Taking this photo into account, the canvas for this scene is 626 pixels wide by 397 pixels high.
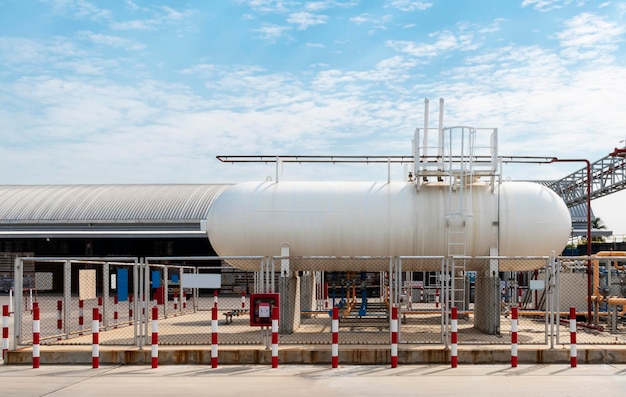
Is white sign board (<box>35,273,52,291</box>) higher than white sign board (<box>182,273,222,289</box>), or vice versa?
white sign board (<box>182,273,222,289</box>)

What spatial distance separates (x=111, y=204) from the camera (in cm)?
4522

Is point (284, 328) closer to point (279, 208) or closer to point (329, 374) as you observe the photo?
point (279, 208)

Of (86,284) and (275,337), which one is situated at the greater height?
(86,284)

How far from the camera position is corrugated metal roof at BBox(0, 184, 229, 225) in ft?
143

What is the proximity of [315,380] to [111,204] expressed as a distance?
3619 cm

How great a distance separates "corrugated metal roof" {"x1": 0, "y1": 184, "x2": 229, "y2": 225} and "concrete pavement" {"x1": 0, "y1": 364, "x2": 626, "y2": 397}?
98.7 feet

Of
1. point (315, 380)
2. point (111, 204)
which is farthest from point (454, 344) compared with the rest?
point (111, 204)

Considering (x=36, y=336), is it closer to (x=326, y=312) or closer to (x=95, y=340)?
(x=95, y=340)

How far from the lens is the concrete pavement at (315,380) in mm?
10531

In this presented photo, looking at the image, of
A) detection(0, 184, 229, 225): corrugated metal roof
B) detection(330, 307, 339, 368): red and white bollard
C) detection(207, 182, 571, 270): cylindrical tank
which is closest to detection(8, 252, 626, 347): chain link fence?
detection(207, 182, 571, 270): cylindrical tank

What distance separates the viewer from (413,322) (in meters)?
20.2

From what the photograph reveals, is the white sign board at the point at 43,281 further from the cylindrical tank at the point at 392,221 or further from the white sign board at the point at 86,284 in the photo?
the cylindrical tank at the point at 392,221

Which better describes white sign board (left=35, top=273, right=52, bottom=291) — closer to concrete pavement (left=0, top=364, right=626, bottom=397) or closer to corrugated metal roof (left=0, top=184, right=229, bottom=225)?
concrete pavement (left=0, top=364, right=626, bottom=397)

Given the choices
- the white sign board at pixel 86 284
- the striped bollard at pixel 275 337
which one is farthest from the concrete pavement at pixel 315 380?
the white sign board at pixel 86 284
